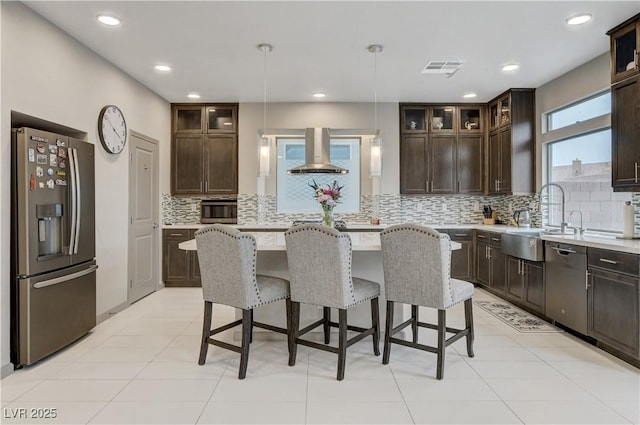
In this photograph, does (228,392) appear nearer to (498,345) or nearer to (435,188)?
(498,345)

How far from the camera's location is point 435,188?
6.08 metres

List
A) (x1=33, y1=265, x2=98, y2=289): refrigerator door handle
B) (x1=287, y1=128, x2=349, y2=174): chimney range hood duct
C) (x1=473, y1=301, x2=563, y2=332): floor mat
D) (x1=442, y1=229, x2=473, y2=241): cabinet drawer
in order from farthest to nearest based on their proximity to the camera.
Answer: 1. (x1=442, y1=229, x2=473, y2=241): cabinet drawer
2. (x1=287, y1=128, x2=349, y2=174): chimney range hood duct
3. (x1=473, y1=301, x2=563, y2=332): floor mat
4. (x1=33, y1=265, x2=98, y2=289): refrigerator door handle

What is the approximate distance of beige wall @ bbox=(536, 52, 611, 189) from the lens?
13.0 ft

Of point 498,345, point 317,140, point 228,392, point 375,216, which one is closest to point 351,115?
point 317,140

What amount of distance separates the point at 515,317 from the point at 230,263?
3187 millimetres

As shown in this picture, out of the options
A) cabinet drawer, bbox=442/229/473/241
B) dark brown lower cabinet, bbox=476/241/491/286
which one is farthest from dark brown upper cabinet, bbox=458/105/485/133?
dark brown lower cabinet, bbox=476/241/491/286

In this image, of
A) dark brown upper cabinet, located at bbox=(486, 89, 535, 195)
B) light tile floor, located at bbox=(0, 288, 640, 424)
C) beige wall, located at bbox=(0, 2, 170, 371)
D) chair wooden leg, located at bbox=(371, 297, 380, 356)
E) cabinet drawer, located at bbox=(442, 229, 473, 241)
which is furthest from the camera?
cabinet drawer, located at bbox=(442, 229, 473, 241)

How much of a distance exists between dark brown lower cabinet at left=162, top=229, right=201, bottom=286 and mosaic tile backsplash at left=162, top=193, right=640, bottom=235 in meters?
0.39

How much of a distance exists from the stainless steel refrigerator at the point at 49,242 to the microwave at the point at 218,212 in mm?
2520

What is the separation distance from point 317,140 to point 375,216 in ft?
5.06

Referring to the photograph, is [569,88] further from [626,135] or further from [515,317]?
[515,317]

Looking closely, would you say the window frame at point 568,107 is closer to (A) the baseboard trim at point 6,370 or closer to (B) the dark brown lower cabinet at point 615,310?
(B) the dark brown lower cabinet at point 615,310

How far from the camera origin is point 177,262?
5738 mm

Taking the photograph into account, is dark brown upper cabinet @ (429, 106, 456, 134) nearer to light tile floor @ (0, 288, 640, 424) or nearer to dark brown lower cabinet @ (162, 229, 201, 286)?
light tile floor @ (0, 288, 640, 424)
